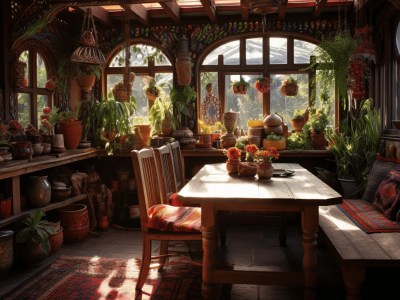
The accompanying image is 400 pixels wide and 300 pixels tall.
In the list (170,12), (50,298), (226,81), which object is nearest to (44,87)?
(170,12)

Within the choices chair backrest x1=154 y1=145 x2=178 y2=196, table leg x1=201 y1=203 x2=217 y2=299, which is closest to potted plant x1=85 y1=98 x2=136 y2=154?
chair backrest x1=154 y1=145 x2=178 y2=196

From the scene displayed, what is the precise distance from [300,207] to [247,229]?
240cm

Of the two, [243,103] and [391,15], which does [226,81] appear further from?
[391,15]

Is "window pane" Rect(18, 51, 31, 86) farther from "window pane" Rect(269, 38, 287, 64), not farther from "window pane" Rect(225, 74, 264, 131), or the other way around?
"window pane" Rect(269, 38, 287, 64)

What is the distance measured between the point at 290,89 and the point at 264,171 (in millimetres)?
2576

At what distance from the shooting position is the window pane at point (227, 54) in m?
5.95

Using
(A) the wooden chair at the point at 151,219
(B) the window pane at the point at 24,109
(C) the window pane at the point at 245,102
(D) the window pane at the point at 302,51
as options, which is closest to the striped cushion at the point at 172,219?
(A) the wooden chair at the point at 151,219

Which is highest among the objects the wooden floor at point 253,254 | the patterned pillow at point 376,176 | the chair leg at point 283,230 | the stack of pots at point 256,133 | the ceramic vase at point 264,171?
the stack of pots at point 256,133

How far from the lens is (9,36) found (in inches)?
179

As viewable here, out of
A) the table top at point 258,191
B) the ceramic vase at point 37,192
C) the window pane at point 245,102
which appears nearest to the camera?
the table top at point 258,191

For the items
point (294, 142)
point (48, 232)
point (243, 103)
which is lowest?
point (48, 232)

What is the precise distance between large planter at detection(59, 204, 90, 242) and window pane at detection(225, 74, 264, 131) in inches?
99.4

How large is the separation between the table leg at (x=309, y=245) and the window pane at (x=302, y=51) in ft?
11.4

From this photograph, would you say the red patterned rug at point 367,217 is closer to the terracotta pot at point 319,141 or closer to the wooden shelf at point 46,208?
the terracotta pot at point 319,141
